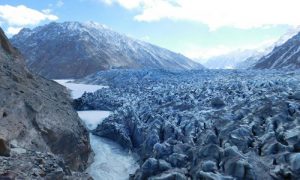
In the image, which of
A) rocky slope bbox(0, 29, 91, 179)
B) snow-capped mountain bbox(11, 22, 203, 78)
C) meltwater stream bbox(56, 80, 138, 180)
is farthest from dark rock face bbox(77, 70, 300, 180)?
snow-capped mountain bbox(11, 22, 203, 78)

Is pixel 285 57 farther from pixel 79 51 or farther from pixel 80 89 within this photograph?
pixel 80 89

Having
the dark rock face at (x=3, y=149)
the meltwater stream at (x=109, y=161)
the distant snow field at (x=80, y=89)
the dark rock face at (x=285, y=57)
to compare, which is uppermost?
the dark rock face at (x=285, y=57)

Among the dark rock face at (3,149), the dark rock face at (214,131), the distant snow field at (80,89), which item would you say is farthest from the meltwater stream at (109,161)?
the distant snow field at (80,89)

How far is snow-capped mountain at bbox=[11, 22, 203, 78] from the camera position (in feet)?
314

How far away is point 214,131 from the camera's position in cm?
1736

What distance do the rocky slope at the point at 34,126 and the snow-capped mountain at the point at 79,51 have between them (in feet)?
230

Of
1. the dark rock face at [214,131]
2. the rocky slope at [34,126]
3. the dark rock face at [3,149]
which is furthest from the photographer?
the rocky slope at [34,126]

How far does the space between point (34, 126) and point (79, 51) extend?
88039mm

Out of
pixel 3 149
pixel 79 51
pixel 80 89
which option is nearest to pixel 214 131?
pixel 3 149

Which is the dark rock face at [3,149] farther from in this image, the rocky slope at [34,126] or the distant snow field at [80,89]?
the distant snow field at [80,89]

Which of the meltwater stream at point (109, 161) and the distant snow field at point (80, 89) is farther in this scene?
the distant snow field at point (80, 89)

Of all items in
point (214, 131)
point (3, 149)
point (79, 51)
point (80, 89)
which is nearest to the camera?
point (3, 149)

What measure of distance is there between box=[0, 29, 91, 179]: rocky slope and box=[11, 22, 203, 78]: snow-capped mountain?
70.1 meters

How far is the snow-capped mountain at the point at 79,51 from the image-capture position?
314 feet
